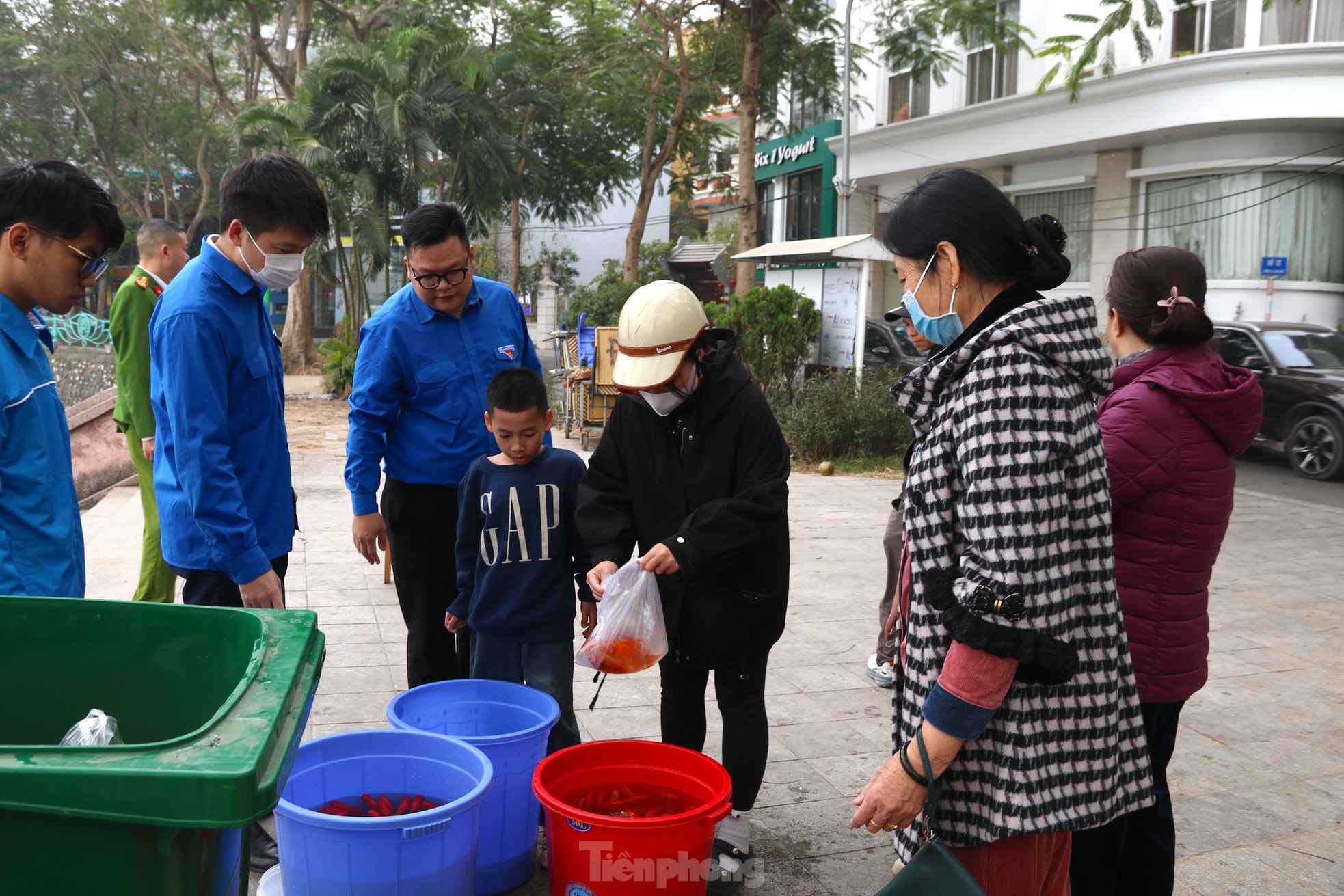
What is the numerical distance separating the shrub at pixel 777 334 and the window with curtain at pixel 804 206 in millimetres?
14907

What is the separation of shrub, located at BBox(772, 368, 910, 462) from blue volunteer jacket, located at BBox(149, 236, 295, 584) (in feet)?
29.4

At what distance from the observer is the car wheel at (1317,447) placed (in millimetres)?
10914

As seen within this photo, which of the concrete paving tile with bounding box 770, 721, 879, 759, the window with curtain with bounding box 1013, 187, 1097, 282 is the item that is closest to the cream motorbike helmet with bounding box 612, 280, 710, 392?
the concrete paving tile with bounding box 770, 721, 879, 759

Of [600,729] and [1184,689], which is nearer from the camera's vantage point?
[1184,689]

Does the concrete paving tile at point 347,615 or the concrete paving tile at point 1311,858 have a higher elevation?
the concrete paving tile at point 347,615

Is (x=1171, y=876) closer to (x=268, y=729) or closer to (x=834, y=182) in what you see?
(x=268, y=729)

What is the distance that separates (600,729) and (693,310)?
2.09 m

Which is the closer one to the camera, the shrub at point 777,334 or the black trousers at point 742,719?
the black trousers at point 742,719

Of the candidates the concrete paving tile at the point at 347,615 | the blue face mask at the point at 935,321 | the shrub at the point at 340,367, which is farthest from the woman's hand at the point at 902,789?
the shrub at the point at 340,367

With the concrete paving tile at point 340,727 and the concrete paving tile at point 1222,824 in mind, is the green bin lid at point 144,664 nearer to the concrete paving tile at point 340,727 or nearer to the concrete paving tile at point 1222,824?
the concrete paving tile at point 340,727

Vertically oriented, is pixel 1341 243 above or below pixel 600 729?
above

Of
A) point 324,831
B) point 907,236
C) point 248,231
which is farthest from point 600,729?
point 907,236

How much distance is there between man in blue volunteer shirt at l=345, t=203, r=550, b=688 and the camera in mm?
3635

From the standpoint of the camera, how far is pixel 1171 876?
8.68 feet
